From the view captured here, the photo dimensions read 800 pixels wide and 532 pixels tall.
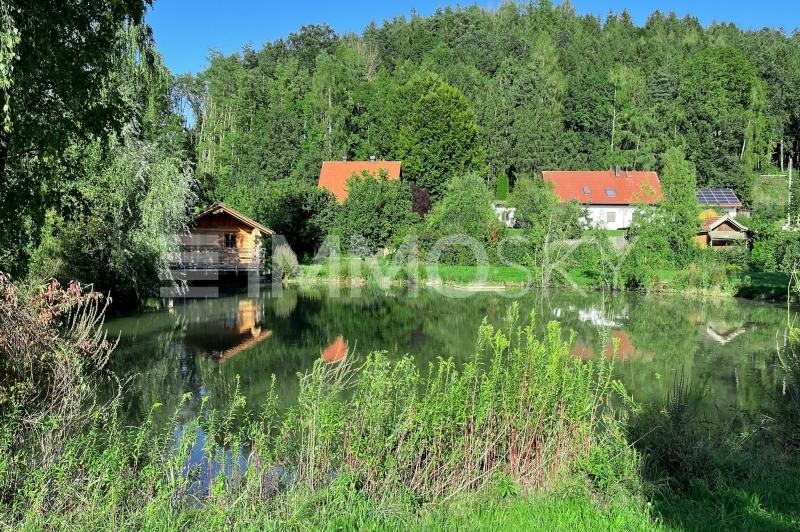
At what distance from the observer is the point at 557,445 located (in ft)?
18.4

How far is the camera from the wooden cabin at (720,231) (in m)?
34.4

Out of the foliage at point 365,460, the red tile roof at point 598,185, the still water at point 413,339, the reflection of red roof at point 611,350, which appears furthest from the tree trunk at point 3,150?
the red tile roof at point 598,185

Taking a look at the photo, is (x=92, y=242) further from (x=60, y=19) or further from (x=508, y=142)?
(x=508, y=142)

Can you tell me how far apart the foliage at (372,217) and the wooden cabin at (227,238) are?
4584 millimetres

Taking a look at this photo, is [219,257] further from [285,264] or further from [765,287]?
[765,287]

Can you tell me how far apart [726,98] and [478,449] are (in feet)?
191

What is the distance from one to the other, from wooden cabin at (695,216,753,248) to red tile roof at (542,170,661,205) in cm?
1054

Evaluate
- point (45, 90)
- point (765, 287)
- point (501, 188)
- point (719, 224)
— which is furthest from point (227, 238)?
point (45, 90)

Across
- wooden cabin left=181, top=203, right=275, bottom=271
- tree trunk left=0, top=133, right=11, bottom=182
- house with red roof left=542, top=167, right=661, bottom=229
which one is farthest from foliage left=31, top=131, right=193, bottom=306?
house with red roof left=542, top=167, right=661, bottom=229

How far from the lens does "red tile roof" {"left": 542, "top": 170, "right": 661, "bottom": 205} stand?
4634 centimetres

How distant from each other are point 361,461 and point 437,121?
45580mm

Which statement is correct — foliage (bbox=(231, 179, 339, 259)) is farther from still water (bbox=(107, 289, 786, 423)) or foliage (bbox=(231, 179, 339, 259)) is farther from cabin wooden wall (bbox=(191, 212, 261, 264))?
still water (bbox=(107, 289, 786, 423))

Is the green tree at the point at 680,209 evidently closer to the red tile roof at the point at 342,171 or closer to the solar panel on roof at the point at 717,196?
the solar panel on roof at the point at 717,196

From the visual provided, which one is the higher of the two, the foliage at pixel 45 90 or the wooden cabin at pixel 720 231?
the foliage at pixel 45 90
